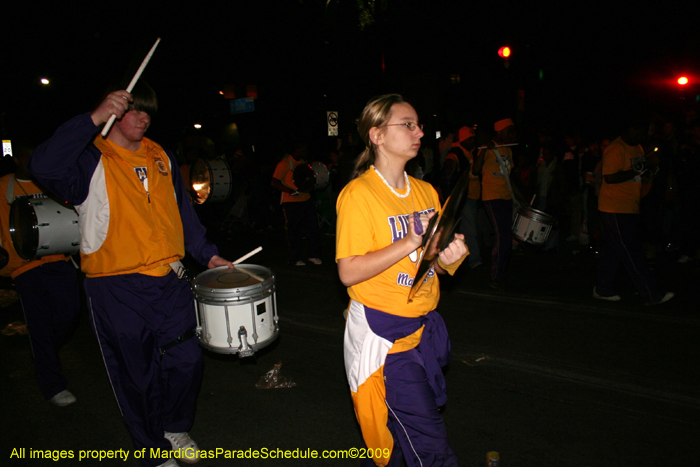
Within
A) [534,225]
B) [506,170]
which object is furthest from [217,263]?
[506,170]

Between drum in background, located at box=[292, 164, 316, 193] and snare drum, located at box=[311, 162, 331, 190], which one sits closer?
drum in background, located at box=[292, 164, 316, 193]

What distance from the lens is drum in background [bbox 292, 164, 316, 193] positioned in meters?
8.08

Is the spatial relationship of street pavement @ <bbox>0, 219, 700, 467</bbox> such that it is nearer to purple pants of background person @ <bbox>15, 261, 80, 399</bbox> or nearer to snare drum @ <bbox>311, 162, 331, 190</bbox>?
purple pants of background person @ <bbox>15, 261, 80, 399</bbox>

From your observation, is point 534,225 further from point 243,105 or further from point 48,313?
point 243,105

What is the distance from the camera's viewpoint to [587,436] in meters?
3.32

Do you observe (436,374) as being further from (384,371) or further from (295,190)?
(295,190)

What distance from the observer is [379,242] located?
7.22 feet

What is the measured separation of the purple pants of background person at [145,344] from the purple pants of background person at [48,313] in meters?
1.53

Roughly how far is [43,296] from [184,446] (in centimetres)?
186

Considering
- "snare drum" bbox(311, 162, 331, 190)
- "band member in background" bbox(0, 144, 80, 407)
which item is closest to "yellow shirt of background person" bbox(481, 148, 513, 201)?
"snare drum" bbox(311, 162, 331, 190)

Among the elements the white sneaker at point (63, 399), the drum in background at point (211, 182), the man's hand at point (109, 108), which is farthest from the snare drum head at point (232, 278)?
the drum in background at point (211, 182)

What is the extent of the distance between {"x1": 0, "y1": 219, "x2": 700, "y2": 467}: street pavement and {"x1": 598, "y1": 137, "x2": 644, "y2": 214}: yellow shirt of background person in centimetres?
123

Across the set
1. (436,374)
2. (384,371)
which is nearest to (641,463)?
(436,374)

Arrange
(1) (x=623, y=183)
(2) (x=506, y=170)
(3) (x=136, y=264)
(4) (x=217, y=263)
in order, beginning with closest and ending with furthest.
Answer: (3) (x=136, y=264)
(4) (x=217, y=263)
(1) (x=623, y=183)
(2) (x=506, y=170)
